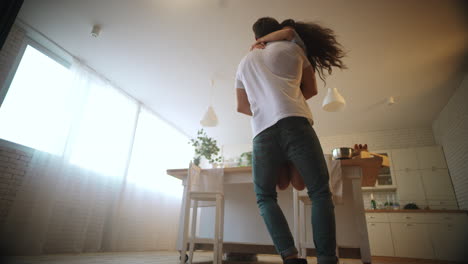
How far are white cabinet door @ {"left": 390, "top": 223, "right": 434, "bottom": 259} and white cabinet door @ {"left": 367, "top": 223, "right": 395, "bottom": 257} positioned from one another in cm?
8

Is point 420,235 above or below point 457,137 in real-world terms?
below

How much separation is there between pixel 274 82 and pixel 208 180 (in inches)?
72.8

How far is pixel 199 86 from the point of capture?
425 centimetres

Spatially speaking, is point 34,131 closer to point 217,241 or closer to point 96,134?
point 96,134

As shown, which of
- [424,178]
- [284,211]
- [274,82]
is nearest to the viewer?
[274,82]

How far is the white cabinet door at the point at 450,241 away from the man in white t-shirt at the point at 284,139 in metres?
4.47

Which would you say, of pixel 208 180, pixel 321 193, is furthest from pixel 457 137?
pixel 321 193

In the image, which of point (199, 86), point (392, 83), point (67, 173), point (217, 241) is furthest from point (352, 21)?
point (67, 173)

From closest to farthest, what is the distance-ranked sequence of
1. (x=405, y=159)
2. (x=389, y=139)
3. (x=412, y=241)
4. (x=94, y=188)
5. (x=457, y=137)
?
1. (x=94, y=188)
2. (x=457, y=137)
3. (x=412, y=241)
4. (x=405, y=159)
5. (x=389, y=139)

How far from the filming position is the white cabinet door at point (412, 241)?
421cm

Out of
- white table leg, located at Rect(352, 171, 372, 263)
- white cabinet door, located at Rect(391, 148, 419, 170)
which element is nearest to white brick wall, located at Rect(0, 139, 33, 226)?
white table leg, located at Rect(352, 171, 372, 263)

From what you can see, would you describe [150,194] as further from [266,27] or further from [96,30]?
[266,27]

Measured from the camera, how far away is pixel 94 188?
3.63 meters

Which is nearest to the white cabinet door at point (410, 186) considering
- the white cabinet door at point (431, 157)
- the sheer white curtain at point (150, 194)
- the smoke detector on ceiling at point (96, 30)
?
the white cabinet door at point (431, 157)
